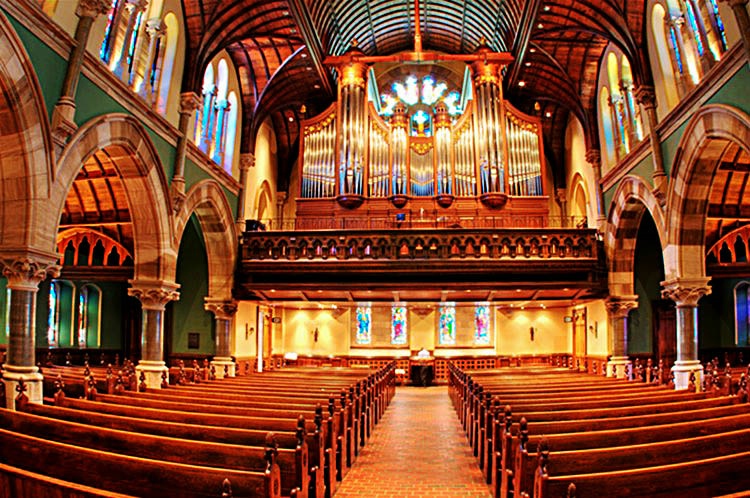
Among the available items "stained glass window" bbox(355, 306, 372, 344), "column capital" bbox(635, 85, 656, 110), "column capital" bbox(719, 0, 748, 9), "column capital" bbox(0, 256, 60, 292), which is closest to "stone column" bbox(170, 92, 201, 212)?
"column capital" bbox(0, 256, 60, 292)

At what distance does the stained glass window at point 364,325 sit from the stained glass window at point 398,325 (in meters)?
0.96

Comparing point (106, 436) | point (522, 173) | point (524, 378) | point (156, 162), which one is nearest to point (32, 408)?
point (106, 436)

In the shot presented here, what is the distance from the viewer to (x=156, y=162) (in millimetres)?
13133

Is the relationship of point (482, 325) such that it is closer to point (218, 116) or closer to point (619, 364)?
point (619, 364)

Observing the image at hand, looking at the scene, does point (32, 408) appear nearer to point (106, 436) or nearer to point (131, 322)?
point (106, 436)

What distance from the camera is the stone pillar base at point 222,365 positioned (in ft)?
57.0

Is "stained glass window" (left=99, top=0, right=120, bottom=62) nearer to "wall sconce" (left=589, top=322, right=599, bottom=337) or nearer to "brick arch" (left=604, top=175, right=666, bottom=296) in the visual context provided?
"brick arch" (left=604, top=175, right=666, bottom=296)

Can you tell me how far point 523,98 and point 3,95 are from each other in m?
17.6

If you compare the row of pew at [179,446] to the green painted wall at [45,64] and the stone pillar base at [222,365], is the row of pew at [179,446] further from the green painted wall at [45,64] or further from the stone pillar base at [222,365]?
the stone pillar base at [222,365]

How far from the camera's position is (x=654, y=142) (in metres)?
13.7

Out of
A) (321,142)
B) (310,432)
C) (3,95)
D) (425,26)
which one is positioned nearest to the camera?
(310,432)

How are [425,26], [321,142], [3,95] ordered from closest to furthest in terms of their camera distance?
[3,95] → [321,142] → [425,26]

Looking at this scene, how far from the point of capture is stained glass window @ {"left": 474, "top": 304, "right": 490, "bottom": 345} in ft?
81.8

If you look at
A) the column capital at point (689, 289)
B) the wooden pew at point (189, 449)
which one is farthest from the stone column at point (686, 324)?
the wooden pew at point (189, 449)
